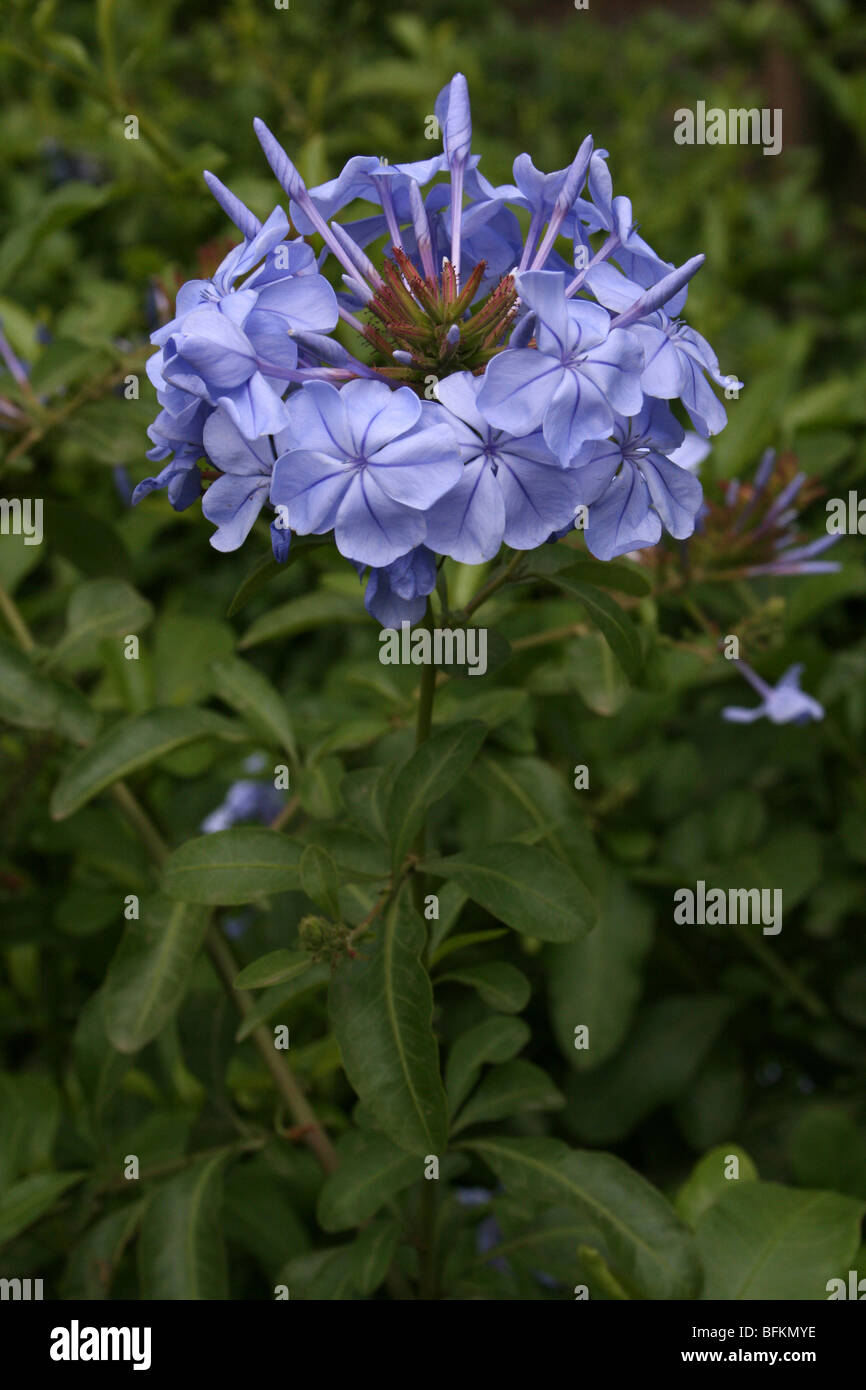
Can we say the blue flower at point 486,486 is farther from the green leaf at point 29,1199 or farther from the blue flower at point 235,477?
the green leaf at point 29,1199

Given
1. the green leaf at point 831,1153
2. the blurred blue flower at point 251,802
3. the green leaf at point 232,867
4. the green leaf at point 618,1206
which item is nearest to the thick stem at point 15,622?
the blurred blue flower at point 251,802

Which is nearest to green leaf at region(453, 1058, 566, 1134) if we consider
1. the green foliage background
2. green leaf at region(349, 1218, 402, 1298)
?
the green foliage background

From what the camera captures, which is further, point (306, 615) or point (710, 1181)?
point (306, 615)

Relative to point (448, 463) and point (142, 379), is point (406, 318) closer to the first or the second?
point (448, 463)

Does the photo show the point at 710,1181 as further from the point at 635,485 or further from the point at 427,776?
the point at 635,485

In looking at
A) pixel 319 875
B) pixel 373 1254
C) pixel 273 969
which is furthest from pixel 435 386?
pixel 373 1254

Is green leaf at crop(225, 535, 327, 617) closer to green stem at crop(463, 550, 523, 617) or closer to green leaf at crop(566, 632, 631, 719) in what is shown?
green stem at crop(463, 550, 523, 617)
